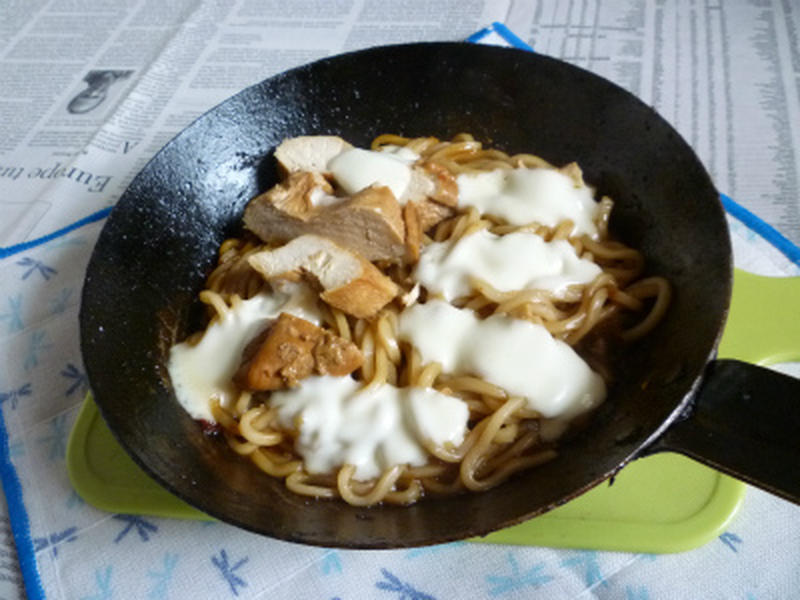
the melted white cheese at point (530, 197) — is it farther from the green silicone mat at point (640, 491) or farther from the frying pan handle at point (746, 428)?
the frying pan handle at point (746, 428)

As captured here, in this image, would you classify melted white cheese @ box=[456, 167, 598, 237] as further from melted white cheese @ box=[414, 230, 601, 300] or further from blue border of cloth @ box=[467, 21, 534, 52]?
blue border of cloth @ box=[467, 21, 534, 52]

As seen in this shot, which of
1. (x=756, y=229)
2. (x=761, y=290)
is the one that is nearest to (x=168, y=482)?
(x=761, y=290)

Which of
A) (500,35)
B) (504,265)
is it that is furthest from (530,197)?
(500,35)

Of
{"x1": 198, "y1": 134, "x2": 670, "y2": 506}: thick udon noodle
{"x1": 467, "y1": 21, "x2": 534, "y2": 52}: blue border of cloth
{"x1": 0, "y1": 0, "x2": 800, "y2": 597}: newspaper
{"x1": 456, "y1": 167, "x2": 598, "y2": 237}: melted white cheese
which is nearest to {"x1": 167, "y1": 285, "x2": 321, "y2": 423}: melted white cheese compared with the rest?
{"x1": 198, "y1": 134, "x2": 670, "y2": 506}: thick udon noodle

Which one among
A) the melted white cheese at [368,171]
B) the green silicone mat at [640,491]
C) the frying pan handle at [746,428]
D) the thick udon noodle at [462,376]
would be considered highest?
the melted white cheese at [368,171]

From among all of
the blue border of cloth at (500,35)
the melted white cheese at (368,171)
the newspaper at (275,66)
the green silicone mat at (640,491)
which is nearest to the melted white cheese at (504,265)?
the melted white cheese at (368,171)

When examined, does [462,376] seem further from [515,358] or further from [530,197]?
[530,197]
